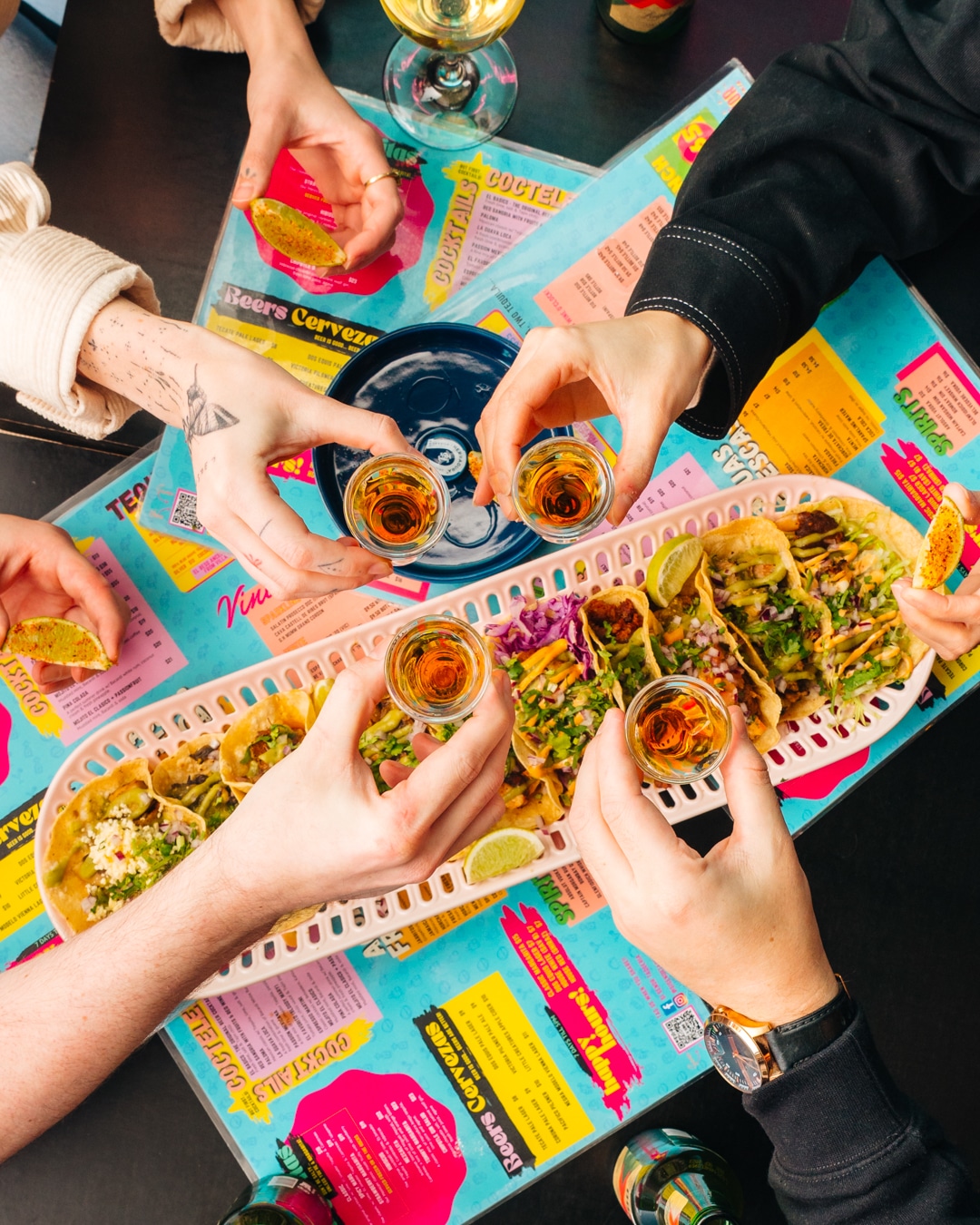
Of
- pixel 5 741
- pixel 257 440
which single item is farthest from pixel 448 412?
pixel 5 741

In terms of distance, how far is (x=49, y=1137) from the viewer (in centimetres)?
179

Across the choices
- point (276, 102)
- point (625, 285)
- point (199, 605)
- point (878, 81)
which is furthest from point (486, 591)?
point (878, 81)

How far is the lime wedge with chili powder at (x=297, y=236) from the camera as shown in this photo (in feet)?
5.59

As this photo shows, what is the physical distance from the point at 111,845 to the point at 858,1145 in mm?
1407

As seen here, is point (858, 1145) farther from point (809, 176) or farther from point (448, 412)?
point (809, 176)

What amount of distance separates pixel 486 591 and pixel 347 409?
503 millimetres

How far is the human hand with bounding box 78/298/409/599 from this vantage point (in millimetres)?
1314

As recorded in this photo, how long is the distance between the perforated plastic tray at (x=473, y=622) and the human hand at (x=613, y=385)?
29 cm

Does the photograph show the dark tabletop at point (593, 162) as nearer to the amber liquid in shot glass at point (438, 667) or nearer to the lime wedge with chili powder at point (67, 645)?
the lime wedge with chili powder at point (67, 645)

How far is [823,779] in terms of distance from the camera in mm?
1799

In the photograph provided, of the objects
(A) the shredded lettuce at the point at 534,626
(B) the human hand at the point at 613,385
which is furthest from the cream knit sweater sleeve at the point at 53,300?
(A) the shredded lettuce at the point at 534,626

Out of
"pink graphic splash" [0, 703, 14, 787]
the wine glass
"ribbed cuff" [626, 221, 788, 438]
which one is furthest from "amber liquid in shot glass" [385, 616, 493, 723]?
the wine glass

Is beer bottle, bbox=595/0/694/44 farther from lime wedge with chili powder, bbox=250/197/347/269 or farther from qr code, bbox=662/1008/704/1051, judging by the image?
qr code, bbox=662/1008/704/1051

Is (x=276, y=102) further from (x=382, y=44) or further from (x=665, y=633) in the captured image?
(x=665, y=633)
